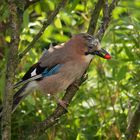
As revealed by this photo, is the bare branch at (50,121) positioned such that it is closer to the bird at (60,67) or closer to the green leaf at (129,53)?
the bird at (60,67)

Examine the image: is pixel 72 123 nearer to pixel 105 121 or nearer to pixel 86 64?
pixel 105 121

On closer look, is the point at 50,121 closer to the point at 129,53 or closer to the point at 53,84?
the point at 53,84

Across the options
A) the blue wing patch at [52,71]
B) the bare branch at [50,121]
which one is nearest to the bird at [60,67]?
the blue wing patch at [52,71]

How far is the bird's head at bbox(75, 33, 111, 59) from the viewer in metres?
2.94

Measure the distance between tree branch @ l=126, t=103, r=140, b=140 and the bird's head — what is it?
0.57 metres

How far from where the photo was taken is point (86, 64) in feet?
10.5

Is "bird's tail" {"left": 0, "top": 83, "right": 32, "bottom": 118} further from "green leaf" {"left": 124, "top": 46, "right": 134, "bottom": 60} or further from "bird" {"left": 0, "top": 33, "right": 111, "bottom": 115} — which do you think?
"green leaf" {"left": 124, "top": 46, "right": 134, "bottom": 60}

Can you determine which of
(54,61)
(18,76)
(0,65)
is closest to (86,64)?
(54,61)

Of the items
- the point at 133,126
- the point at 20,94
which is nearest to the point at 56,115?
the point at 20,94

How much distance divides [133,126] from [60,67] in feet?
2.17

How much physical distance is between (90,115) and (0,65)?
0.93m

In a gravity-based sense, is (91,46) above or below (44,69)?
above

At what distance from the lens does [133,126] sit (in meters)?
3.40

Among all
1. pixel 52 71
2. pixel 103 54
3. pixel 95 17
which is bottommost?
pixel 52 71
